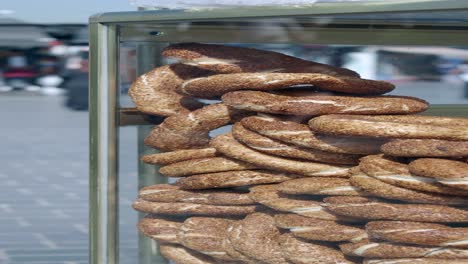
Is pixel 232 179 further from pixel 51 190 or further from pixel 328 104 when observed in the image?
pixel 51 190

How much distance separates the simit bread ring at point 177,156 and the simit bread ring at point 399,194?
33cm

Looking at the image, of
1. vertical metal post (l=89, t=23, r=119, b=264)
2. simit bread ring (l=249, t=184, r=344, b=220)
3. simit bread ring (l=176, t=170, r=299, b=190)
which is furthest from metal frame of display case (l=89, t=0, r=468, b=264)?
simit bread ring (l=249, t=184, r=344, b=220)

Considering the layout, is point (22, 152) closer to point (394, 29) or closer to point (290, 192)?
point (290, 192)

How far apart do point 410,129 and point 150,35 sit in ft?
1.76

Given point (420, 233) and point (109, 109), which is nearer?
point (420, 233)

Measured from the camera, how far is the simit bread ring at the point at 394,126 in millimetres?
1438

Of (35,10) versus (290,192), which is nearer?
(290,192)

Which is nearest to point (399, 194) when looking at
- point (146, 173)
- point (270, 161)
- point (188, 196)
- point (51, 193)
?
point (270, 161)

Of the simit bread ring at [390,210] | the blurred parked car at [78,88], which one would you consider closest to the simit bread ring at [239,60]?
the simit bread ring at [390,210]

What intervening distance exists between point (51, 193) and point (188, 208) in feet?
1.80

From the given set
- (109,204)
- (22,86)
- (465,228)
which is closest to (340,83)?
(465,228)

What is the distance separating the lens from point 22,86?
2375mm

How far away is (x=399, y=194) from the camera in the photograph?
144cm

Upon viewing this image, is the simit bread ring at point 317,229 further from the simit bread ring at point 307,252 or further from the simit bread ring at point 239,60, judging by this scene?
the simit bread ring at point 239,60
